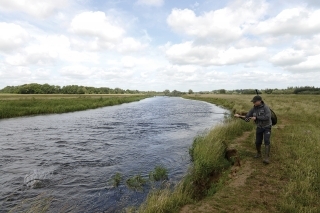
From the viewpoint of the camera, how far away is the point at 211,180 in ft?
30.4

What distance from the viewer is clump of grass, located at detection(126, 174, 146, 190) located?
9.12 meters

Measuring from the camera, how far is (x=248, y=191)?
7.12 m

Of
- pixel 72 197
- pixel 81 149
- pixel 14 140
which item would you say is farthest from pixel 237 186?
pixel 14 140

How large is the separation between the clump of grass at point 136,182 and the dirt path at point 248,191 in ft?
10.4

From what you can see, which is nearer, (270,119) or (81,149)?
(270,119)

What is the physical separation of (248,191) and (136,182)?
444cm

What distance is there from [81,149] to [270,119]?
1191 cm

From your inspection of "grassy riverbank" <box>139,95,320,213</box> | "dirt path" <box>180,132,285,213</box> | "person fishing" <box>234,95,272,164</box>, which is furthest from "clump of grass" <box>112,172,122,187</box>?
"person fishing" <box>234,95,272,164</box>

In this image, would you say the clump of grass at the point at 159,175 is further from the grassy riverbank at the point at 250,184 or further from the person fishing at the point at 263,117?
the person fishing at the point at 263,117

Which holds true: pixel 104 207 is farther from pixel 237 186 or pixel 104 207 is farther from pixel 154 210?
pixel 237 186

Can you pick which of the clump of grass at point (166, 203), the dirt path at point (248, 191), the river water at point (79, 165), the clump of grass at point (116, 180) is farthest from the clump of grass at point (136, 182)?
the dirt path at point (248, 191)

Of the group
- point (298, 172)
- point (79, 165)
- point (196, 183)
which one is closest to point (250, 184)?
point (298, 172)

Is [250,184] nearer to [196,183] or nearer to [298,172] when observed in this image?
[298,172]

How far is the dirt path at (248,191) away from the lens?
6.16 metres
